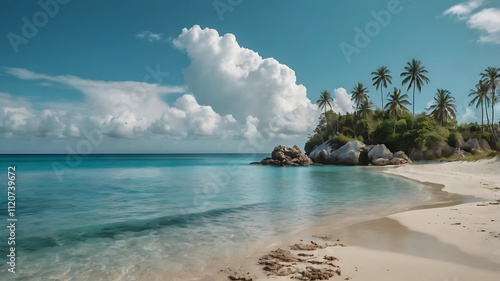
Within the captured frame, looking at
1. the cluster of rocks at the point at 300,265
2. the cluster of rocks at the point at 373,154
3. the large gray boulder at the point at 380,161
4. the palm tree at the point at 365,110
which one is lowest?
the cluster of rocks at the point at 300,265

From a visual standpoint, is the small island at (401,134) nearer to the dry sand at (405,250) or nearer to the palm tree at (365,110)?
the palm tree at (365,110)

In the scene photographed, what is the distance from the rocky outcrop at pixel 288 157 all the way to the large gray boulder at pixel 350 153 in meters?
5.58

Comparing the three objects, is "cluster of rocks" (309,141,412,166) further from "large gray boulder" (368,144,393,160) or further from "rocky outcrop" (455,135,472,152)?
"rocky outcrop" (455,135,472,152)

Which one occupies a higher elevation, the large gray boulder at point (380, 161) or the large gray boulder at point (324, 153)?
the large gray boulder at point (324, 153)

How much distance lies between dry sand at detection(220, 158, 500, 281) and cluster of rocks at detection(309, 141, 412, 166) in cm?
3847

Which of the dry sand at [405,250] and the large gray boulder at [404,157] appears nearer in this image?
the dry sand at [405,250]

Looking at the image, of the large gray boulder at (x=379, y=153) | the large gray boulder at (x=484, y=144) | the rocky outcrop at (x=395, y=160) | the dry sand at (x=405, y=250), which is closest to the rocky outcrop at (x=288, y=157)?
the large gray boulder at (x=379, y=153)

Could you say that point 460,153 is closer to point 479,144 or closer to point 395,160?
point 479,144

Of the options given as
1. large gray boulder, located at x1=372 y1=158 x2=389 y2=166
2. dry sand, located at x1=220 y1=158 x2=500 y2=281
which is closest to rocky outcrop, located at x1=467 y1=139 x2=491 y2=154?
large gray boulder, located at x1=372 y1=158 x2=389 y2=166

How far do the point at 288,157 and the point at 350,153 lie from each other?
1162cm

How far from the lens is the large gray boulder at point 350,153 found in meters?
48.0

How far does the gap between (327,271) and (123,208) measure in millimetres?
11059

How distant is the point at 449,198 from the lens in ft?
42.6

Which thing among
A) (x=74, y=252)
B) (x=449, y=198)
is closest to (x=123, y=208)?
(x=74, y=252)
